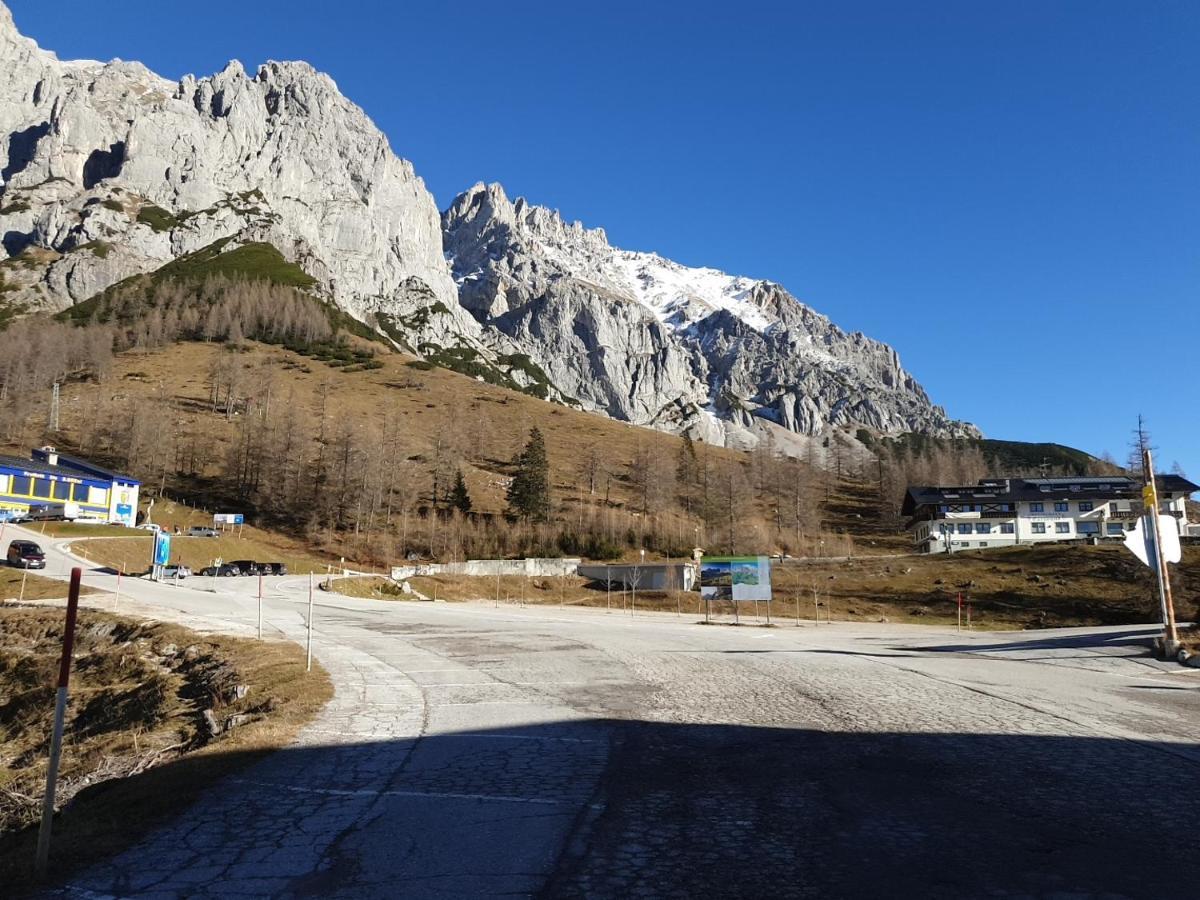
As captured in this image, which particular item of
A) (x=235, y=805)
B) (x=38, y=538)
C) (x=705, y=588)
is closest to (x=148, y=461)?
(x=38, y=538)

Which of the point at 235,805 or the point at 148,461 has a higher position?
the point at 148,461

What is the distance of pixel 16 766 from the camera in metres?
14.4

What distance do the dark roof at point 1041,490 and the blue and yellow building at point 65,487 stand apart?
351 feet

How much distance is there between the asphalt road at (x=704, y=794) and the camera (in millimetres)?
4832

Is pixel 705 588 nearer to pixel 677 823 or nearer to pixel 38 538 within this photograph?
pixel 677 823

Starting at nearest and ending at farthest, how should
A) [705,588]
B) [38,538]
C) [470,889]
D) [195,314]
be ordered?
[470,889] → [705,588] → [38,538] → [195,314]

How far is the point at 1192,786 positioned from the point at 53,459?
97208 mm

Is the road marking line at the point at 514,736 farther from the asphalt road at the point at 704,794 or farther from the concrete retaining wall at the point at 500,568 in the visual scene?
the concrete retaining wall at the point at 500,568

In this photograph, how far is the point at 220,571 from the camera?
5991cm

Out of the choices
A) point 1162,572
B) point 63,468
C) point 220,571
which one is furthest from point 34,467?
point 1162,572

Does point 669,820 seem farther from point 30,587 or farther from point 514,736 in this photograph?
point 30,587

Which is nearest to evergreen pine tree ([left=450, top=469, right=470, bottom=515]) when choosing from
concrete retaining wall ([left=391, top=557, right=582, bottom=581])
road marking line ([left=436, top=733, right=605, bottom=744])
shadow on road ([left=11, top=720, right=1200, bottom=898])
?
concrete retaining wall ([left=391, top=557, right=582, bottom=581])

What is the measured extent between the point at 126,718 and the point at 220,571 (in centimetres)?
4925

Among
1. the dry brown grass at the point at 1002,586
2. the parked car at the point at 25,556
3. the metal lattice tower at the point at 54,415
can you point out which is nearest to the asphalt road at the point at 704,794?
the dry brown grass at the point at 1002,586
